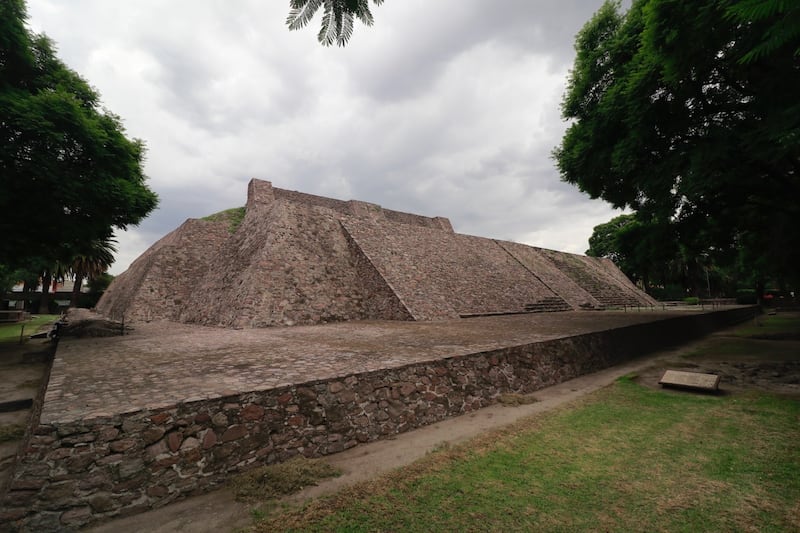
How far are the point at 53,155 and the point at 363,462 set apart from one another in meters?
11.2

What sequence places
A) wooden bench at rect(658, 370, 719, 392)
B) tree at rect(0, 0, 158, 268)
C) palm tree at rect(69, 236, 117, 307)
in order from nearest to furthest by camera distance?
wooden bench at rect(658, 370, 719, 392) < tree at rect(0, 0, 158, 268) < palm tree at rect(69, 236, 117, 307)

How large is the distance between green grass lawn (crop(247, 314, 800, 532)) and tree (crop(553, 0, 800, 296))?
4.94 m

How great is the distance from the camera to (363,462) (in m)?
3.67

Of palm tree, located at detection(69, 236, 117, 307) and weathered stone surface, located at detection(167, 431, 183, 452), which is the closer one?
weathered stone surface, located at detection(167, 431, 183, 452)

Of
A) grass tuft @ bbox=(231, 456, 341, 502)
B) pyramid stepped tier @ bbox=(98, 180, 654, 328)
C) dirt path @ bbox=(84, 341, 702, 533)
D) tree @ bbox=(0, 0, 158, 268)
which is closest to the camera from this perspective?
dirt path @ bbox=(84, 341, 702, 533)

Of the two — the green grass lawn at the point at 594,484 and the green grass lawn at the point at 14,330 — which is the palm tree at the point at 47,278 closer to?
the green grass lawn at the point at 14,330

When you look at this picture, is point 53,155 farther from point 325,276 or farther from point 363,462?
point 363,462

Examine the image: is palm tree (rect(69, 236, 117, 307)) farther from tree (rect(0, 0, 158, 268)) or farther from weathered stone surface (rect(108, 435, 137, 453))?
weathered stone surface (rect(108, 435, 137, 453))

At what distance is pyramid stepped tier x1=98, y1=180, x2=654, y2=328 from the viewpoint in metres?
12.6

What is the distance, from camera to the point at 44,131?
795cm

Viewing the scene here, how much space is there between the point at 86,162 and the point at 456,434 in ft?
40.0

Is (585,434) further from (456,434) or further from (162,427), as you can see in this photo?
(162,427)

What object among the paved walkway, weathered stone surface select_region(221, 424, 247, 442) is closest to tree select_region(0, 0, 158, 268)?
the paved walkway

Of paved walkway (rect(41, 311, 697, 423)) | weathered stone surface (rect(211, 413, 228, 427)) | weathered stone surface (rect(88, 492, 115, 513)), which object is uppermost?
paved walkway (rect(41, 311, 697, 423))
